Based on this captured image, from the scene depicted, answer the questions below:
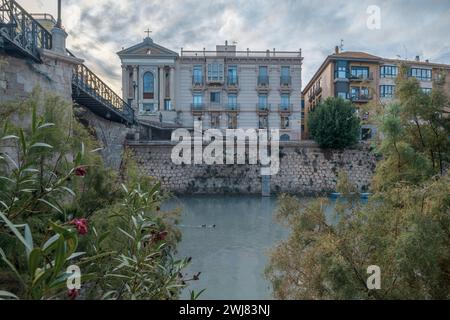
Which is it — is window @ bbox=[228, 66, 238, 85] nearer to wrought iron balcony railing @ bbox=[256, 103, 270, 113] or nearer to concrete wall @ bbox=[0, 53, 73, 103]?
wrought iron balcony railing @ bbox=[256, 103, 270, 113]

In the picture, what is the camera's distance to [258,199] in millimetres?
15578

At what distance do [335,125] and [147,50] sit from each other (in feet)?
39.9

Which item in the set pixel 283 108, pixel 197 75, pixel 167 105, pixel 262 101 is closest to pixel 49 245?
pixel 167 105

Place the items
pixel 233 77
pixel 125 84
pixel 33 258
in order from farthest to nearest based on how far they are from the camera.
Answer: pixel 233 77 < pixel 125 84 < pixel 33 258

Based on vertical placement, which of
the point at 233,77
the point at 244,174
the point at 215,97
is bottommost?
the point at 244,174

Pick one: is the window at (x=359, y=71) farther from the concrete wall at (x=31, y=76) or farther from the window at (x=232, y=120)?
the concrete wall at (x=31, y=76)

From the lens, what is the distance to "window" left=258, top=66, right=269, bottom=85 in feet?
64.4

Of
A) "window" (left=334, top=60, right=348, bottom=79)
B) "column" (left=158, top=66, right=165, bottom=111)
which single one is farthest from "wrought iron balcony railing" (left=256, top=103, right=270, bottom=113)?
"column" (left=158, top=66, right=165, bottom=111)

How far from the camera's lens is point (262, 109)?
64.9 ft

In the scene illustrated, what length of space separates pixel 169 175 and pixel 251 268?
442 inches

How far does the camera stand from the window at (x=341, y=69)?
63.8 feet

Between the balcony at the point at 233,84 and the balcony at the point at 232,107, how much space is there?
3.10 ft

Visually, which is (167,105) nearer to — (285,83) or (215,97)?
(215,97)
